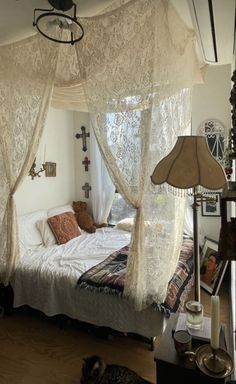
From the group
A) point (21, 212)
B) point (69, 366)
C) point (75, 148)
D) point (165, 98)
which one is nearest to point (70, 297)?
point (69, 366)

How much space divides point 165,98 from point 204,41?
40 centimetres

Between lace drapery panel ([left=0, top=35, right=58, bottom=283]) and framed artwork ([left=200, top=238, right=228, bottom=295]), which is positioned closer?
lace drapery panel ([left=0, top=35, right=58, bottom=283])

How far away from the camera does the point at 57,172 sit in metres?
3.99

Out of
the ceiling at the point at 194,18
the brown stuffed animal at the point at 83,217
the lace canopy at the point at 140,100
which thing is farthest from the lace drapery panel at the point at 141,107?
the brown stuffed animal at the point at 83,217

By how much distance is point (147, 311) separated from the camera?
198 cm

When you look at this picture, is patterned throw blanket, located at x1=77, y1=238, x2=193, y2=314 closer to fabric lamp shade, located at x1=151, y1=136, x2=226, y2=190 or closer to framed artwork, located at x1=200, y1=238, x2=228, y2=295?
framed artwork, located at x1=200, y1=238, x2=228, y2=295

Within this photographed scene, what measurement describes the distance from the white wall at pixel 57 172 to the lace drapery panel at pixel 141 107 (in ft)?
6.35

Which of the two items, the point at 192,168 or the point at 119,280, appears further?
the point at 119,280

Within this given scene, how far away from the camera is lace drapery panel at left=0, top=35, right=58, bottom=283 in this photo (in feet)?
7.00

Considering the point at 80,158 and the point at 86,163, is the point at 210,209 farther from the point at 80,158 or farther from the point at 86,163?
the point at 80,158

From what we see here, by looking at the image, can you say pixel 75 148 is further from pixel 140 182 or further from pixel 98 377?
pixel 98 377

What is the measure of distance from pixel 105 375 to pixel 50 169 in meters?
2.71

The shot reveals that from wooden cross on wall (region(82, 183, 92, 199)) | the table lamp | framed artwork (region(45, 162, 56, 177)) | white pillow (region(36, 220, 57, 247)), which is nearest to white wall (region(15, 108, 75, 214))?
framed artwork (region(45, 162, 56, 177))

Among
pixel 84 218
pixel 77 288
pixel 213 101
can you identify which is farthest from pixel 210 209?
pixel 77 288
